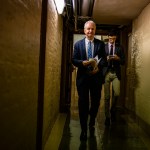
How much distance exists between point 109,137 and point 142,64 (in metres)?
2.07

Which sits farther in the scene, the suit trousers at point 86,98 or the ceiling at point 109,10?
the ceiling at point 109,10

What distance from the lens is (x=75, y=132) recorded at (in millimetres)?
5324

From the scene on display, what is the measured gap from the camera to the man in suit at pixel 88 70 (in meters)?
4.88

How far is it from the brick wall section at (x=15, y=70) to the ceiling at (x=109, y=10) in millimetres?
3695

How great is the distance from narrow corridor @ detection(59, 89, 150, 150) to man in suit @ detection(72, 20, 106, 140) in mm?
300

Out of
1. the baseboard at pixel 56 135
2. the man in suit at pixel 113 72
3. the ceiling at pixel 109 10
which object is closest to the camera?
the baseboard at pixel 56 135

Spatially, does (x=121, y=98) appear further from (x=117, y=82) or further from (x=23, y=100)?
(x=23, y=100)

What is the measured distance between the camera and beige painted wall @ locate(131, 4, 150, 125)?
223 inches

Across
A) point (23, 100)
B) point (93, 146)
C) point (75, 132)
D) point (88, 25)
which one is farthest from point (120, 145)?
point (23, 100)

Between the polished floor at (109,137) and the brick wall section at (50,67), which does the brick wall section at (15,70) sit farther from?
the polished floor at (109,137)

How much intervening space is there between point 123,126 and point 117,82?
1.04 meters

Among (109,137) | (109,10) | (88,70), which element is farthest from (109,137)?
(109,10)

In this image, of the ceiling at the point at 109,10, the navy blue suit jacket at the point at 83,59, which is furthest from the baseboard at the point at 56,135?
the ceiling at the point at 109,10

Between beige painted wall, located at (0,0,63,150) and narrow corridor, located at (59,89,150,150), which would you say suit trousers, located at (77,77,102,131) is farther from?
beige painted wall, located at (0,0,63,150)
